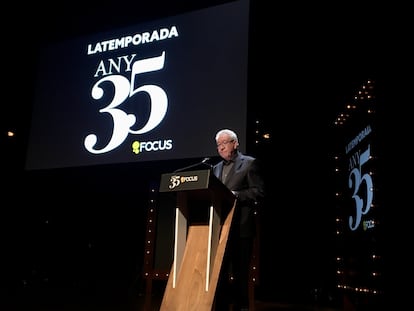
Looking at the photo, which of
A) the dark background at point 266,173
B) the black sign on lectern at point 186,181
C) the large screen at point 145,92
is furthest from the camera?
the dark background at point 266,173

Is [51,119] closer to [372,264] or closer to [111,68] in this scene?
[111,68]

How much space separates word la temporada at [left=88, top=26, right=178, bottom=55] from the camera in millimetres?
4070

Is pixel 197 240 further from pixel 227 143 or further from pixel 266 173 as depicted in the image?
pixel 266 173

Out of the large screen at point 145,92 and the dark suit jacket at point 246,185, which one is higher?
the large screen at point 145,92

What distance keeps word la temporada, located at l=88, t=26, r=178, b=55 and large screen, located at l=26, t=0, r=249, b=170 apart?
11mm

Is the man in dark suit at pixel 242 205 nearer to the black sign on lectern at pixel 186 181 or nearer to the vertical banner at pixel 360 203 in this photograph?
the black sign on lectern at pixel 186 181

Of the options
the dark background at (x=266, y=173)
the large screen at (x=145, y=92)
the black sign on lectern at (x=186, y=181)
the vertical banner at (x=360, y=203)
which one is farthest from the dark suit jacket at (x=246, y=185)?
the dark background at (x=266, y=173)

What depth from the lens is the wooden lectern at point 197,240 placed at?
2062 millimetres

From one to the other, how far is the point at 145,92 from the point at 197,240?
6.74 ft

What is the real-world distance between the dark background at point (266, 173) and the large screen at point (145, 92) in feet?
0.93

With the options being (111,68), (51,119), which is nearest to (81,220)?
(51,119)

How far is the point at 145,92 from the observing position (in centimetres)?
396

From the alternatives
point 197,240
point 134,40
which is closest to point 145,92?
point 134,40

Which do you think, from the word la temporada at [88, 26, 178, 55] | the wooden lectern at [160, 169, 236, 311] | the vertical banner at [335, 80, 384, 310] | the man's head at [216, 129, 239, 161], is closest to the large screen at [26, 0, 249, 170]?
the word la temporada at [88, 26, 178, 55]
